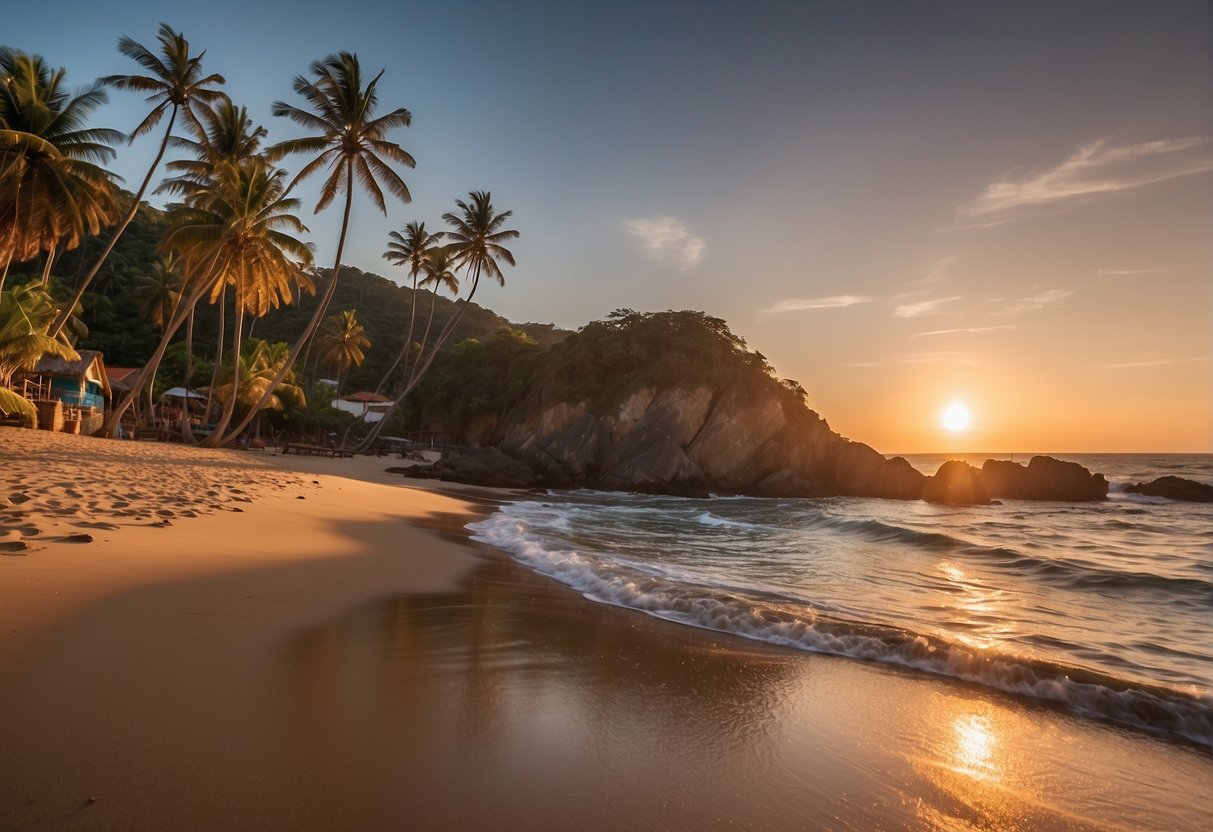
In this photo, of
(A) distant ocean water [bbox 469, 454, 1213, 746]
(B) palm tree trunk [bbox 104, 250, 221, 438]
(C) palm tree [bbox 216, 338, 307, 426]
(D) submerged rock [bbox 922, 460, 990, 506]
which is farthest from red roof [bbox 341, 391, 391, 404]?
(D) submerged rock [bbox 922, 460, 990, 506]

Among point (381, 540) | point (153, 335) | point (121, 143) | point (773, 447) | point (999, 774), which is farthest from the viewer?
point (153, 335)

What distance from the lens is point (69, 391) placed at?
2775cm

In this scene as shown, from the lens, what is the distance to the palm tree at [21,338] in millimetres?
17550

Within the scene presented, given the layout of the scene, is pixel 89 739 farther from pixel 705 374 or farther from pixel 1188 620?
pixel 705 374

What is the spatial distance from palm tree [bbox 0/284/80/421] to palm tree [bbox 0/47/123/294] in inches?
86.3

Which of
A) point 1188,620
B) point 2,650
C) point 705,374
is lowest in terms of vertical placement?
point 1188,620

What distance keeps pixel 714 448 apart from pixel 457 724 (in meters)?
32.1

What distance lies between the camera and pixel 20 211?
1917cm

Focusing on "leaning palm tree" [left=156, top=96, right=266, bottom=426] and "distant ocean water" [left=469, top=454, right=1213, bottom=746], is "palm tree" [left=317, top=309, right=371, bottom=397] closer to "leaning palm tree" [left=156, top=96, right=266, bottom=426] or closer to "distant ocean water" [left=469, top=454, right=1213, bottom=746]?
"leaning palm tree" [left=156, top=96, right=266, bottom=426]

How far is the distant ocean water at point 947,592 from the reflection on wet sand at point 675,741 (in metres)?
0.57

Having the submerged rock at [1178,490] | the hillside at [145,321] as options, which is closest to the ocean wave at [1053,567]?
the submerged rock at [1178,490]

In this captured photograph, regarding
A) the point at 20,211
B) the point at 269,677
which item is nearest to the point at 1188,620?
the point at 269,677

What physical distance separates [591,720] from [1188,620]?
894 centimetres

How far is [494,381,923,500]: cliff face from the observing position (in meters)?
33.4
